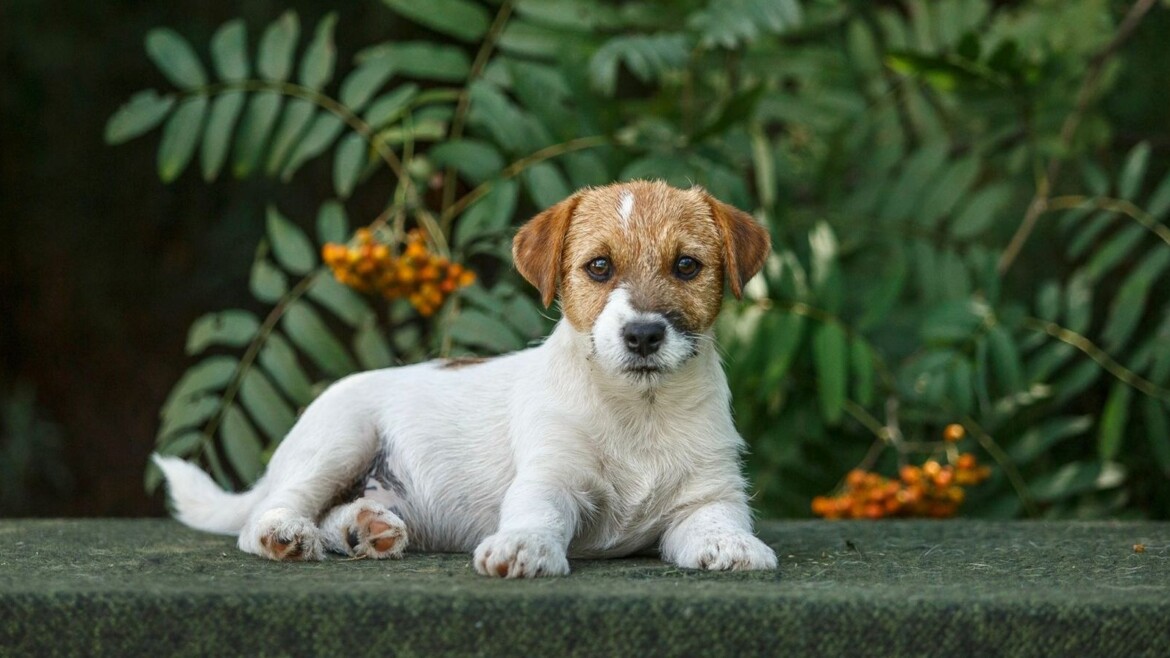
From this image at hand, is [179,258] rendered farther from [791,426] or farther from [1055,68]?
[1055,68]

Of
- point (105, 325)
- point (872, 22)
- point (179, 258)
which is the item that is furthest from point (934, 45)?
point (105, 325)

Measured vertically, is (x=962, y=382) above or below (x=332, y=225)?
below

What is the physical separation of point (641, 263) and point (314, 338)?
6.00 ft

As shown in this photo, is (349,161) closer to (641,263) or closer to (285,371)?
(285,371)

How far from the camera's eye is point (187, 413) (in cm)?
479

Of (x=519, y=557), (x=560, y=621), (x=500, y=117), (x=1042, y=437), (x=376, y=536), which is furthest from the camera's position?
(x=1042, y=437)

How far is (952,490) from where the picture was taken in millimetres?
4887

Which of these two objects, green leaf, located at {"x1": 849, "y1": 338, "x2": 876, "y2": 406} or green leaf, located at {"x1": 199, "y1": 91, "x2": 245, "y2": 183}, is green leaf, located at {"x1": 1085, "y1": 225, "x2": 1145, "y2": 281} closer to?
green leaf, located at {"x1": 849, "y1": 338, "x2": 876, "y2": 406}

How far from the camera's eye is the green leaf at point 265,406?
474 cm

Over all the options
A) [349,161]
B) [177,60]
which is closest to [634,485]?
[349,161]

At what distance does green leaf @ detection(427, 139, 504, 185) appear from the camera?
495 cm

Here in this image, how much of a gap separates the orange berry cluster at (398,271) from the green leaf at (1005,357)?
1972mm

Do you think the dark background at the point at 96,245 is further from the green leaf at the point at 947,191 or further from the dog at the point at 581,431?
the dog at the point at 581,431

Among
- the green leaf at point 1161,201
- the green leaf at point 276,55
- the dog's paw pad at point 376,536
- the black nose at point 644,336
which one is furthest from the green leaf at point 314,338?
the green leaf at point 1161,201
